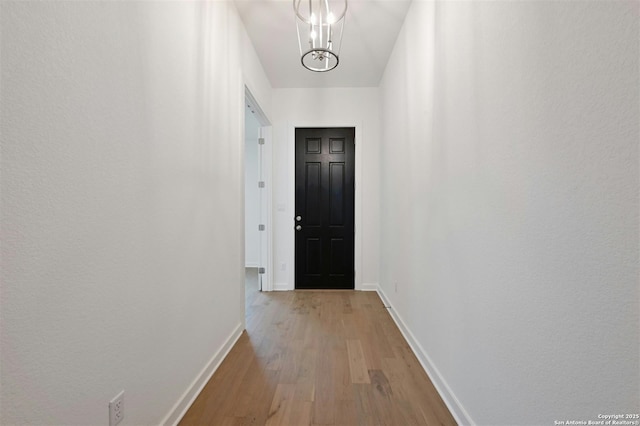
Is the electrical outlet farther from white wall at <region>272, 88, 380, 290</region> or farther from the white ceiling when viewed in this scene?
white wall at <region>272, 88, 380, 290</region>

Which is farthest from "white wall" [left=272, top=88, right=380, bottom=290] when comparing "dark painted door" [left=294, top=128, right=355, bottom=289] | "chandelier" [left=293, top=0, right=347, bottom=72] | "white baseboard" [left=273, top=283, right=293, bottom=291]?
"chandelier" [left=293, top=0, right=347, bottom=72]

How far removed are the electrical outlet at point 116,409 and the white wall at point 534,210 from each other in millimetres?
1458

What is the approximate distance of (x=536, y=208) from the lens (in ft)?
3.31

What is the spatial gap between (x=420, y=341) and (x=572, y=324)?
1.54m

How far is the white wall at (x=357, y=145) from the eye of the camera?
423 centimetres

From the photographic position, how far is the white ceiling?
258 cm

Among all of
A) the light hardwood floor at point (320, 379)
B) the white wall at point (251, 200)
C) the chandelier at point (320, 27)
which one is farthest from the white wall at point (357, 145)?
the white wall at point (251, 200)

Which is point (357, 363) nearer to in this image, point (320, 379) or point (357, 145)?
point (320, 379)

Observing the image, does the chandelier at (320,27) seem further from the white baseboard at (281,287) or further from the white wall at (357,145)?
the white baseboard at (281,287)

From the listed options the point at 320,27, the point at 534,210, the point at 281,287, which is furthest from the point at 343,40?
the point at 281,287

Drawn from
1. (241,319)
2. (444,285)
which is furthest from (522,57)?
(241,319)

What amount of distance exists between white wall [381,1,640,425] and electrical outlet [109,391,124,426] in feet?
4.78

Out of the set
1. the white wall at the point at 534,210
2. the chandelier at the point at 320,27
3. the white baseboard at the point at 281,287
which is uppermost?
the chandelier at the point at 320,27

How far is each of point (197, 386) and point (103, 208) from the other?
127 cm
